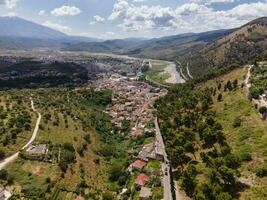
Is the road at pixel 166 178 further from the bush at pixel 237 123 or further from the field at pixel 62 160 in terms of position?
the bush at pixel 237 123

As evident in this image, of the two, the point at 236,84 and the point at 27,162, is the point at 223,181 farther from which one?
the point at 236,84

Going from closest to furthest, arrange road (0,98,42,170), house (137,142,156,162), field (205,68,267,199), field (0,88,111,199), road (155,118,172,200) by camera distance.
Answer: field (205,68,267,199), road (155,118,172,200), field (0,88,111,199), road (0,98,42,170), house (137,142,156,162)

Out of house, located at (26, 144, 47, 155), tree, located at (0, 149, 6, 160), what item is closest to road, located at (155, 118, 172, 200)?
house, located at (26, 144, 47, 155)

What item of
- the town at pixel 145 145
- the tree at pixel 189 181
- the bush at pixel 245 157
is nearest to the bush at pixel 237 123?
the bush at pixel 245 157

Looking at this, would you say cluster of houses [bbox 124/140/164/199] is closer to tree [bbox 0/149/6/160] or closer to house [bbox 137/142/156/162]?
house [bbox 137/142/156/162]

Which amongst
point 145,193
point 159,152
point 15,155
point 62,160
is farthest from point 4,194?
point 159,152

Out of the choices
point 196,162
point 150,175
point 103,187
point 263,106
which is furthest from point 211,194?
point 263,106

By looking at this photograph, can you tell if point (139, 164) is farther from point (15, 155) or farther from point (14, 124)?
point (14, 124)
